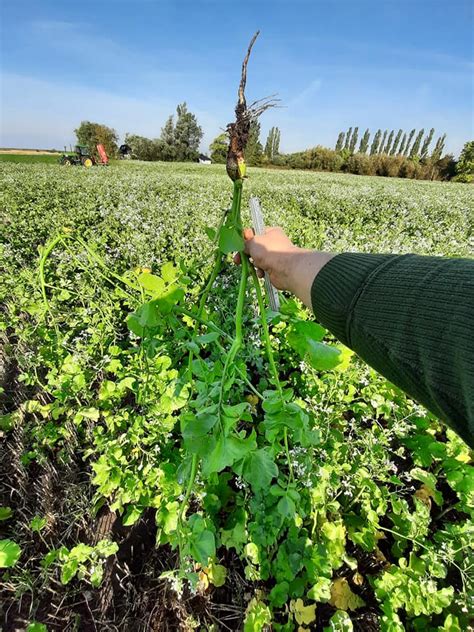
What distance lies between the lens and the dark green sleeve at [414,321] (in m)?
0.73

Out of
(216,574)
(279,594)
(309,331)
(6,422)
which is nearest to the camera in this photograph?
(309,331)

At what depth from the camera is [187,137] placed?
148 feet

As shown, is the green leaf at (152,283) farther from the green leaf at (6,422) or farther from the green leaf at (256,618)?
the green leaf at (6,422)

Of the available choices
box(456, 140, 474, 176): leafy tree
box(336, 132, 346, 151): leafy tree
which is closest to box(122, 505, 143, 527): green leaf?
box(456, 140, 474, 176): leafy tree

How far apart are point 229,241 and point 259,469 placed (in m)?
0.53

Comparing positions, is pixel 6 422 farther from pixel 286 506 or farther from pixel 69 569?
pixel 286 506

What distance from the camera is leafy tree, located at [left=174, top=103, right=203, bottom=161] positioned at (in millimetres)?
43994

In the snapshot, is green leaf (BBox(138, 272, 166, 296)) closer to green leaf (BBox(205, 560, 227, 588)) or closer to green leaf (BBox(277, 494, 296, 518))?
green leaf (BBox(277, 494, 296, 518))

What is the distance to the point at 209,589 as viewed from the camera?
1716 mm

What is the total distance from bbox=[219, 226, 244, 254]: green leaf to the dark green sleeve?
0.37 metres

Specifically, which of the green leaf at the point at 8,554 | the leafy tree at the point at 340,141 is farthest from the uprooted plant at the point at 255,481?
the leafy tree at the point at 340,141

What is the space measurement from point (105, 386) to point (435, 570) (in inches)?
71.8

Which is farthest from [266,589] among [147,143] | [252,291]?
[147,143]

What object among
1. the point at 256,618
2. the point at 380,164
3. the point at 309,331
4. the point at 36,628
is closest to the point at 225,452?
the point at 309,331
